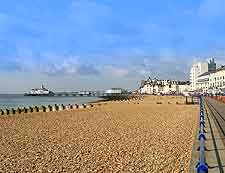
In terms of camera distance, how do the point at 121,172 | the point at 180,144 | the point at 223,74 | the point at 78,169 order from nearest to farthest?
the point at 121,172 → the point at 78,169 → the point at 180,144 → the point at 223,74

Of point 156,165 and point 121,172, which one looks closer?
point 121,172

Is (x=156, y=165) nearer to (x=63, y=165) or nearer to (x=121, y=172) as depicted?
(x=121, y=172)

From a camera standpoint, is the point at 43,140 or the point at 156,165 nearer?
the point at 156,165

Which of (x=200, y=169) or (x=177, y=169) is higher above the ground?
(x=200, y=169)

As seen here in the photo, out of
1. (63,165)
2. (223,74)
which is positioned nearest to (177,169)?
Answer: (63,165)

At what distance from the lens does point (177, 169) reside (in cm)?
888

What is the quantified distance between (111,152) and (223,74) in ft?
372

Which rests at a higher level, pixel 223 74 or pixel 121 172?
pixel 223 74

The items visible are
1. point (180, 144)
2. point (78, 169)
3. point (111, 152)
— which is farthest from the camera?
Answer: point (180, 144)

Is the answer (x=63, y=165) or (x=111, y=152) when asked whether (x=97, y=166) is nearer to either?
(x=63, y=165)

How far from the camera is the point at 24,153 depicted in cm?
1235

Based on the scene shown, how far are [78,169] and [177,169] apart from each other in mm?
2452

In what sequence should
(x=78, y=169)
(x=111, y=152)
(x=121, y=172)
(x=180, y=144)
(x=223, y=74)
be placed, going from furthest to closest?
(x=223, y=74)
(x=180, y=144)
(x=111, y=152)
(x=78, y=169)
(x=121, y=172)

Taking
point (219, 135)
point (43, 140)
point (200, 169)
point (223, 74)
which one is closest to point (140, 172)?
point (200, 169)
